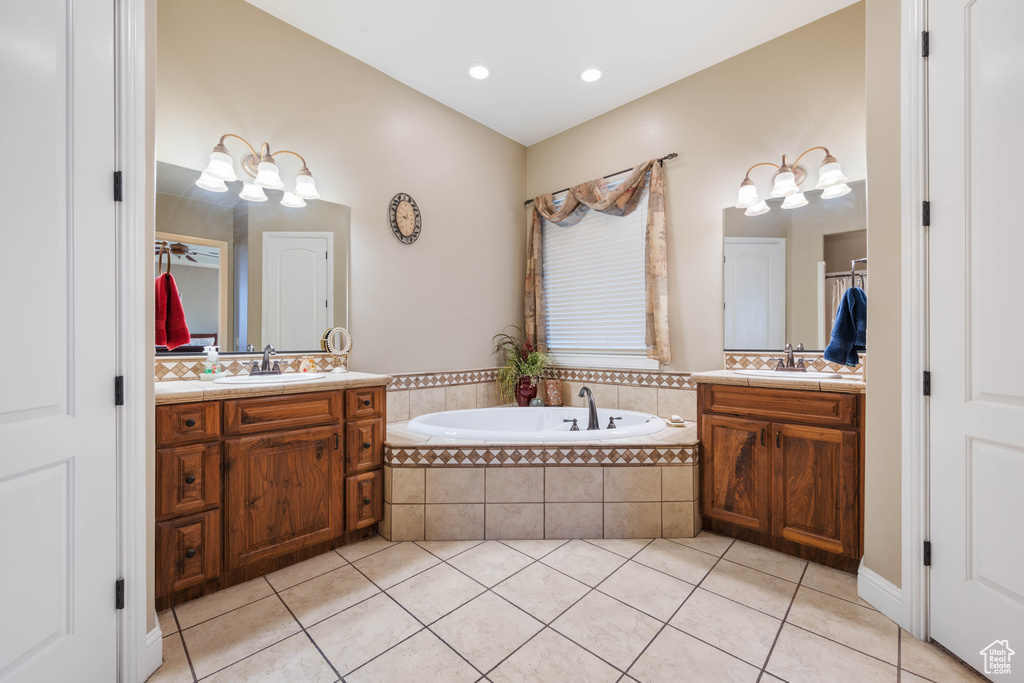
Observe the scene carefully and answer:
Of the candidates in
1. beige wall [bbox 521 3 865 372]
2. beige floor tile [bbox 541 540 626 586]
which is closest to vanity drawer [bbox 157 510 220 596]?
beige floor tile [bbox 541 540 626 586]

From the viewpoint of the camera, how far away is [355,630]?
1575 millimetres

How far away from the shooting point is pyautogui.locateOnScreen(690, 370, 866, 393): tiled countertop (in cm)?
195

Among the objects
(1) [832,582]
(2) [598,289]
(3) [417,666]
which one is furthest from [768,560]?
(2) [598,289]

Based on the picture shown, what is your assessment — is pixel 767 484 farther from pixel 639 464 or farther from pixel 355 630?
pixel 355 630

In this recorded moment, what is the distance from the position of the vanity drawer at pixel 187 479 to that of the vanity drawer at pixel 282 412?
0.13 meters

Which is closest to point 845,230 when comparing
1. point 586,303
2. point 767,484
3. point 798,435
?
point 798,435

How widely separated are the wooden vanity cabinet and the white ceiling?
2.10 meters

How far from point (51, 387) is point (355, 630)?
122 centimetres

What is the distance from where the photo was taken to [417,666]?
1.39 m

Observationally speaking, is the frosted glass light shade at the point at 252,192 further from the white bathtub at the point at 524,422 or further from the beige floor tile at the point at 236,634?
the beige floor tile at the point at 236,634

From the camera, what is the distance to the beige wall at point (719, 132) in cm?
242

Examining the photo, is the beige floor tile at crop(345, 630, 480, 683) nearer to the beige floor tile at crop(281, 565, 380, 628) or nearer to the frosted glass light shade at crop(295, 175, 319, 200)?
the beige floor tile at crop(281, 565, 380, 628)

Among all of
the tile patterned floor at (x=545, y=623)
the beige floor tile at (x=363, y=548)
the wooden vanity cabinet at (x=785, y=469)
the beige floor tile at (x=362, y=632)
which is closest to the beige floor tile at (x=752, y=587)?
the tile patterned floor at (x=545, y=623)

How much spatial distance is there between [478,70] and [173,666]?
3345mm
